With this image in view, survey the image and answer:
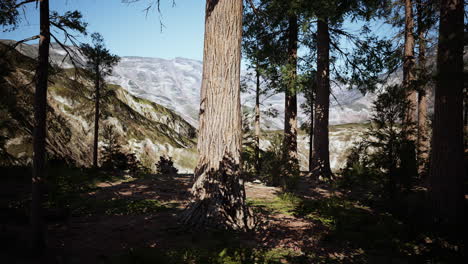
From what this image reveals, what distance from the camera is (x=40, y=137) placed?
3.79 m

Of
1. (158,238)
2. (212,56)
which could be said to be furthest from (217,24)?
(158,238)

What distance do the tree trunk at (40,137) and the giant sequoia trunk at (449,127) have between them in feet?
24.0

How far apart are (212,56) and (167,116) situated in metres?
41.4

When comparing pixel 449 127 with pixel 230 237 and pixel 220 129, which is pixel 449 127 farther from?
pixel 230 237

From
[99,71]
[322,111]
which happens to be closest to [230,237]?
[322,111]

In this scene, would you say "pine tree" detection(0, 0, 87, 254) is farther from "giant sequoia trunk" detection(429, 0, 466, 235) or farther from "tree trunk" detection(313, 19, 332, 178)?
"tree trunk" detection(313, 19, 332, 178)

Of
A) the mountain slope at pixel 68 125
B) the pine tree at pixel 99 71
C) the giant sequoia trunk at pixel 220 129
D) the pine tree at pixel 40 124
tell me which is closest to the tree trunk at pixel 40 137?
the pine tree at pixel 40 124

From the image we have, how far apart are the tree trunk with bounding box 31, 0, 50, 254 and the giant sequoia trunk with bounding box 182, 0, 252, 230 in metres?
2.16

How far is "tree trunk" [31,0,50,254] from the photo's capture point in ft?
11.7

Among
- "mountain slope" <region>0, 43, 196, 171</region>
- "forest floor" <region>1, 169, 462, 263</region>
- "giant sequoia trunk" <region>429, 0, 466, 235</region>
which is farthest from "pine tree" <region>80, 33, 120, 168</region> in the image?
"giant sequoia trunk" <region>429, 0, 466, 235</region>

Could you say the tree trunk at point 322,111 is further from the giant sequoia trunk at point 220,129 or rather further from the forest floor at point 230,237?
the giant sequoia trunk at point 220,129

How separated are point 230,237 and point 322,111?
814cm

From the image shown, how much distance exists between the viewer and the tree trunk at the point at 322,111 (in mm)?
10680

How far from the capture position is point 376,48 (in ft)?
35.9
